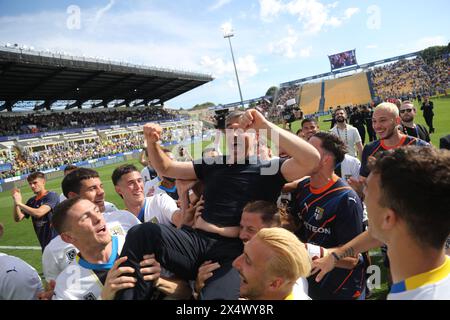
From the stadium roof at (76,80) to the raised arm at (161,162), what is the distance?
33.3 meters

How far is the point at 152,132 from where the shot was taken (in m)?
2.62

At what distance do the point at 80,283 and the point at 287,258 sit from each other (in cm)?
157

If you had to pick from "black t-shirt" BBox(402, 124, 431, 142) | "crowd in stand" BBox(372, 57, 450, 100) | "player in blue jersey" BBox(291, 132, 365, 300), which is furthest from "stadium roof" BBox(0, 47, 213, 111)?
"player in blue jersey" BBox(291, 132, 365, 300)

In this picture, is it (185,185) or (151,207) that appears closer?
(185,185)

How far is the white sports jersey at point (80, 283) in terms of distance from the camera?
2.23 m

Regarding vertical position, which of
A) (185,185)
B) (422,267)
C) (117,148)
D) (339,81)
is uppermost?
(339,81)

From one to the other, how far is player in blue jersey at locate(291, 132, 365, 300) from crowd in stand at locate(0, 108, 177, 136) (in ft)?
139

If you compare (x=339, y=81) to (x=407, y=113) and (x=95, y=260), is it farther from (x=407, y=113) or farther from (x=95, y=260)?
(x=95, y=260)

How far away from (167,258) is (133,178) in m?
2.11

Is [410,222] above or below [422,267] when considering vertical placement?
above

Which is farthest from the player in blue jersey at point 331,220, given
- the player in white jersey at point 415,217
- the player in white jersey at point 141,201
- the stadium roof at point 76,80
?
the stadium roof at point 76,80

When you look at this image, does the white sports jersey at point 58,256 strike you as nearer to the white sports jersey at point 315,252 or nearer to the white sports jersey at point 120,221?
the white sports jersey at point 120,221

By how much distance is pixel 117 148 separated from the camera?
40562 mm
